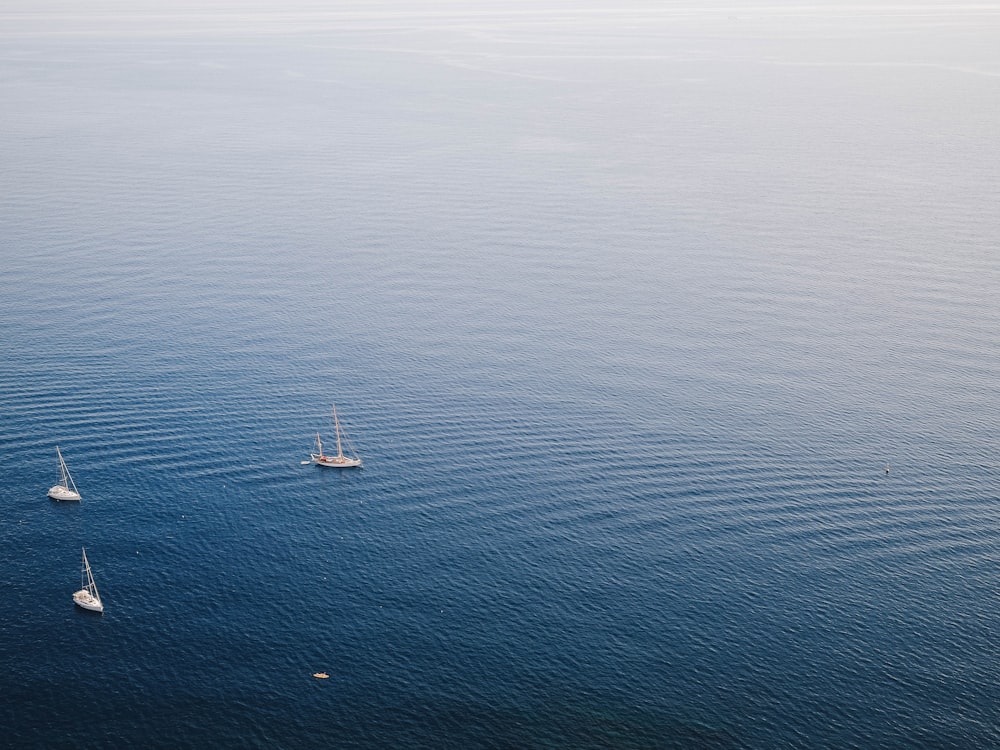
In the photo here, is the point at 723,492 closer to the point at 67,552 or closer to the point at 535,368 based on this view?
the point at 535,368

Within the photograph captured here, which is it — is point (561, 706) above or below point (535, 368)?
below

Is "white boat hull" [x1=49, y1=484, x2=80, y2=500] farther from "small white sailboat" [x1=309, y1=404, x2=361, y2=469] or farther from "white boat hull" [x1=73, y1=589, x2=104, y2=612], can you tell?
"small white sailboat" [x1=309, y1=404, x2=361, y2=469]

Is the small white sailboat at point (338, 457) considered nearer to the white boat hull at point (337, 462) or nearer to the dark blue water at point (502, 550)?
the white boat hull at point (337, 462)

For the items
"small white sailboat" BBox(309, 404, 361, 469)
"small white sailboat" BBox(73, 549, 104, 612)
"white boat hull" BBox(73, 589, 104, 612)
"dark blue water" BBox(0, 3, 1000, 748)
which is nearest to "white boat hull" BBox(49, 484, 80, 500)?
"dark blue water" BBox(0, 3, 1000, 748)

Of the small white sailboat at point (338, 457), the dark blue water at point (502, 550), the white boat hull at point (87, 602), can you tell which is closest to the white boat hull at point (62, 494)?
the dark blue water at point (502, 550)

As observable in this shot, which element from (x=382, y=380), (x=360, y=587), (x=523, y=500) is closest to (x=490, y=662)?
(x=360, y=587)

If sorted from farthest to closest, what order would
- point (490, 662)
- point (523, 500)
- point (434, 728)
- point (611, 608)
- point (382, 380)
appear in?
point (382, 380) → point (523, 500) → point (611, 608) → point (490, 662) → point (434, 728)

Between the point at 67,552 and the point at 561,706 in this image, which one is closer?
the point at 561,706

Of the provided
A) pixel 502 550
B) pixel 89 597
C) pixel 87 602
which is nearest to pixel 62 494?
pixel 89 597
